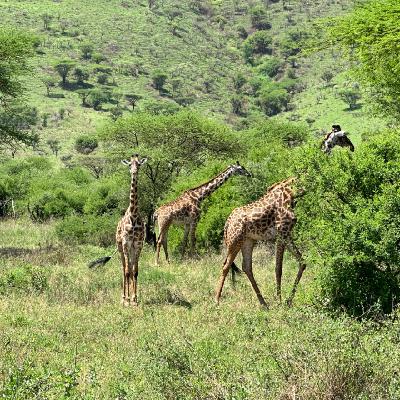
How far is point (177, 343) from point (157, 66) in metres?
117

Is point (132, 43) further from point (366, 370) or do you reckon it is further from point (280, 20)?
point (366, 370)

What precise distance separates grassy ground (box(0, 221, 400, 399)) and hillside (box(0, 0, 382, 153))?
6532 centimetres

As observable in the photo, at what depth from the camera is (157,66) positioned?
12019 cm

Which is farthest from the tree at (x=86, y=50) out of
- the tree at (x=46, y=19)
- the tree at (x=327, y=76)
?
the tree at (x=327, y=76)

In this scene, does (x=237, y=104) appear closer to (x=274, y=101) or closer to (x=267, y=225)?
(x=274, y=101)

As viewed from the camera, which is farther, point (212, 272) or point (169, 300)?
point (212, 272)

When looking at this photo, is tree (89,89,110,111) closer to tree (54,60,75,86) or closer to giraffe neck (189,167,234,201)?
tree (54,60,75,86)

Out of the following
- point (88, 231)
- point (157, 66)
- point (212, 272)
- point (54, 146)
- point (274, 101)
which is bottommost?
point (54, 146)

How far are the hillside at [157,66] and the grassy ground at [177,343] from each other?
214 ft

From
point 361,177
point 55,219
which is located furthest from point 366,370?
point 55,219

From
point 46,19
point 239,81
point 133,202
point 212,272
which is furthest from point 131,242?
point 239,81

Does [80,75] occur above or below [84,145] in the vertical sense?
above

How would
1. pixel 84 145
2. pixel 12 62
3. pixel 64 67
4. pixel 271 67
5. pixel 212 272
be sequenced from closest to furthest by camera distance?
1. pixel 212 272
2. pixel 12 62
3. pixel 84 145
4. pixel 64 67
5. pixel 271 67

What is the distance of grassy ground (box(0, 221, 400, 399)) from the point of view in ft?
17.3
